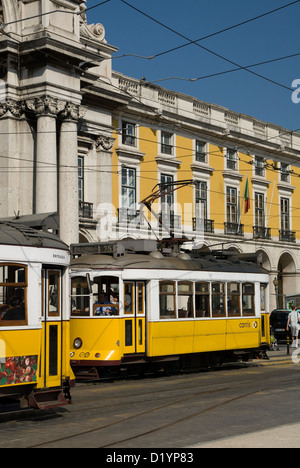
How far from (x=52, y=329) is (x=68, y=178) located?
17.7 m

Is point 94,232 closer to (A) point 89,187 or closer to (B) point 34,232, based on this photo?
(A) point 89,187

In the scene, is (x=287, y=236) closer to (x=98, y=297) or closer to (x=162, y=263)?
(x=162, y=263)

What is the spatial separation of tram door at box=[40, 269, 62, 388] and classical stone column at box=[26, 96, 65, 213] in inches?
633

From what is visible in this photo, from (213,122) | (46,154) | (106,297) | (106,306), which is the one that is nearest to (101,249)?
(106,297)

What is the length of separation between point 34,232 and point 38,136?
17221 millimetres

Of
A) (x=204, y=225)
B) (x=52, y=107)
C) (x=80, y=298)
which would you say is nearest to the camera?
(x=80, y=298)

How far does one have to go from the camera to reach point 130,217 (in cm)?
3619

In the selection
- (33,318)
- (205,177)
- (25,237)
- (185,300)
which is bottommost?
(33,318)

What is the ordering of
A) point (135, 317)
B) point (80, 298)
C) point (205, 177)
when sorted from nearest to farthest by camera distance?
point (80, 298)
point (135, 317)
point (205, 177)

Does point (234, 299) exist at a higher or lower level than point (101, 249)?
lower

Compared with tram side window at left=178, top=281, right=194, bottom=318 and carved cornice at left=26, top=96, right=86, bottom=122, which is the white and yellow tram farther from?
carved cornice at left=26, top=96, right=86, bottom=122

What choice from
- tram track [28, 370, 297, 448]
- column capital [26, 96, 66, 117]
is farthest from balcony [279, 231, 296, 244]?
tram track [28, 370, 297, 448]
